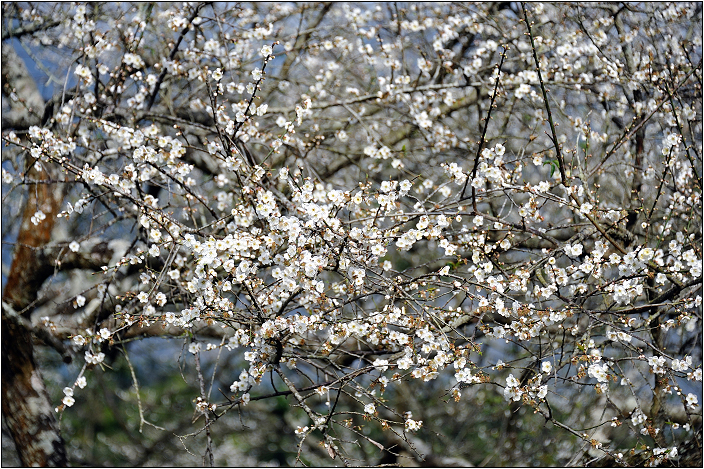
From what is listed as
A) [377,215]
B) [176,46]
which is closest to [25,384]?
[176,46]

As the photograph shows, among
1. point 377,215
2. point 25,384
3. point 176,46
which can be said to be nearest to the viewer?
point 377,215

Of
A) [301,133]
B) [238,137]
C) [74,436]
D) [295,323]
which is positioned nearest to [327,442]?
[295,323]

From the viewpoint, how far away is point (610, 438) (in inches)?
159

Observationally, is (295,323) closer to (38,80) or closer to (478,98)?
(478,98)

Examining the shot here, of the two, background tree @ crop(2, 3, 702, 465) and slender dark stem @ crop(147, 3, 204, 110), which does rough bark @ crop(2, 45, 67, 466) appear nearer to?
background tree @ crop(2, 3, 702, 465)

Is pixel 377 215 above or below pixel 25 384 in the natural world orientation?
above

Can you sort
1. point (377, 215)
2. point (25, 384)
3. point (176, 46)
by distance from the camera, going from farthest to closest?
1. point (25, 384)
2. point (176, 46)
3. point (377, 215)

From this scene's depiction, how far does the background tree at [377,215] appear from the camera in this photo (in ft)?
6.88

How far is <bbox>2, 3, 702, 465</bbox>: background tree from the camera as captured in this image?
210 centimetres

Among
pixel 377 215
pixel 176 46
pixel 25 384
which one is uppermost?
pixel 176 46

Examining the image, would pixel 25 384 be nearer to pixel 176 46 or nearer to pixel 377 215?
pixel 176 46

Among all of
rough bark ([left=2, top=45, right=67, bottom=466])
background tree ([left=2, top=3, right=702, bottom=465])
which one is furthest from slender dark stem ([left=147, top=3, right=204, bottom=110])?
rough bark ([left=2, top=45, right=67, bottom=466])

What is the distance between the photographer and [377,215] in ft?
6.88

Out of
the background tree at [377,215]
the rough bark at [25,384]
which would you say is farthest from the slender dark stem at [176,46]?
the rough bark at [25,384]
